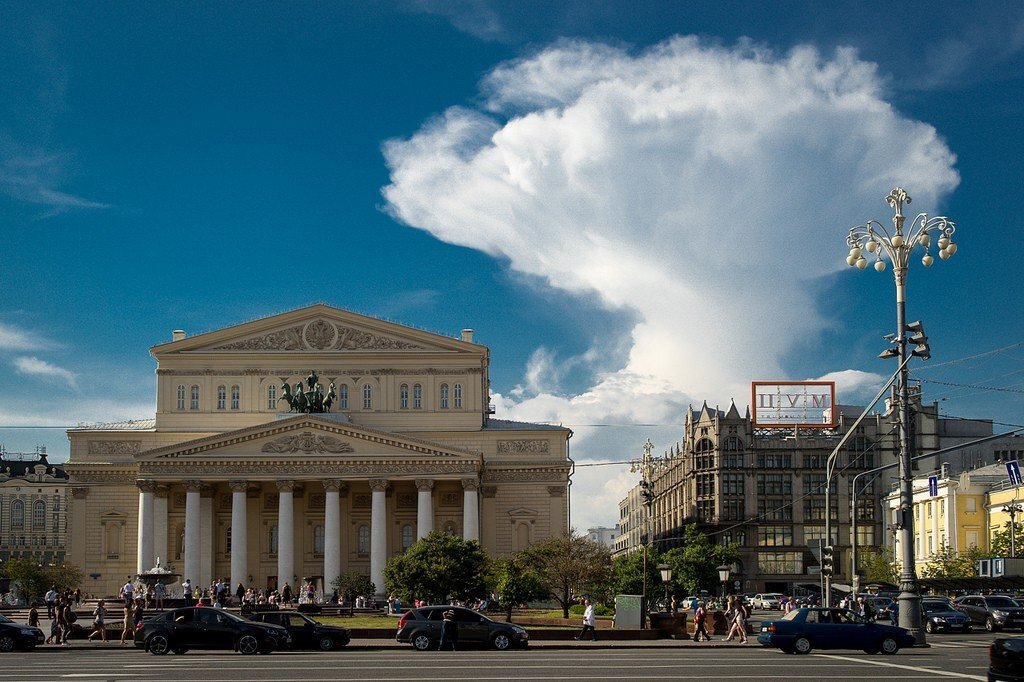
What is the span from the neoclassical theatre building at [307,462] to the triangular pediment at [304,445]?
0.29 ft

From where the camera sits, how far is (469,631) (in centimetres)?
4134

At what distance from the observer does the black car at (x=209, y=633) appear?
39.0m

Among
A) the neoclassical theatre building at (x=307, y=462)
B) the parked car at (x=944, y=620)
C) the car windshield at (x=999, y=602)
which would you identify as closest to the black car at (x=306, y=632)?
the parked car at (x=944, y=620)

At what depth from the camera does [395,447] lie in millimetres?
83625

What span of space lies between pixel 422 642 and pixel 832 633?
12.6 m

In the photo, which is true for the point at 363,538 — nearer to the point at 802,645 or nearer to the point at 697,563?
the point at 697,563

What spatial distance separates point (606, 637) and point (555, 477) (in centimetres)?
4252

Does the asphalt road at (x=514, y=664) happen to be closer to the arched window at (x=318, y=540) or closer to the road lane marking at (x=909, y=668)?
the road lane marking at (x=909, y=668)

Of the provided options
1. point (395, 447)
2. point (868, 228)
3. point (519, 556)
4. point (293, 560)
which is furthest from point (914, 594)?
point (293, 560)

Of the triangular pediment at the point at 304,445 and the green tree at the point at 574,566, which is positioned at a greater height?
the triangular pediment at the point at 304,445

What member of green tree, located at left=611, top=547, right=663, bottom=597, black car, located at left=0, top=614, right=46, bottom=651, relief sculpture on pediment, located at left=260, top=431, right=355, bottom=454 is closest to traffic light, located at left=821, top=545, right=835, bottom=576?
black car, located at left=0, top=614, right=46, bottom=651

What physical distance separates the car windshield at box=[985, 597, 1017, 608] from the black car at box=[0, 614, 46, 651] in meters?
38.4

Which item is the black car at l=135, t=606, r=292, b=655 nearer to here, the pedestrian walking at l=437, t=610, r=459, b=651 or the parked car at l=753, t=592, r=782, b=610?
the pedestrian walking at l=437, t=610, r=459, b=651

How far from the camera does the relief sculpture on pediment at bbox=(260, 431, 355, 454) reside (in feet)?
273
